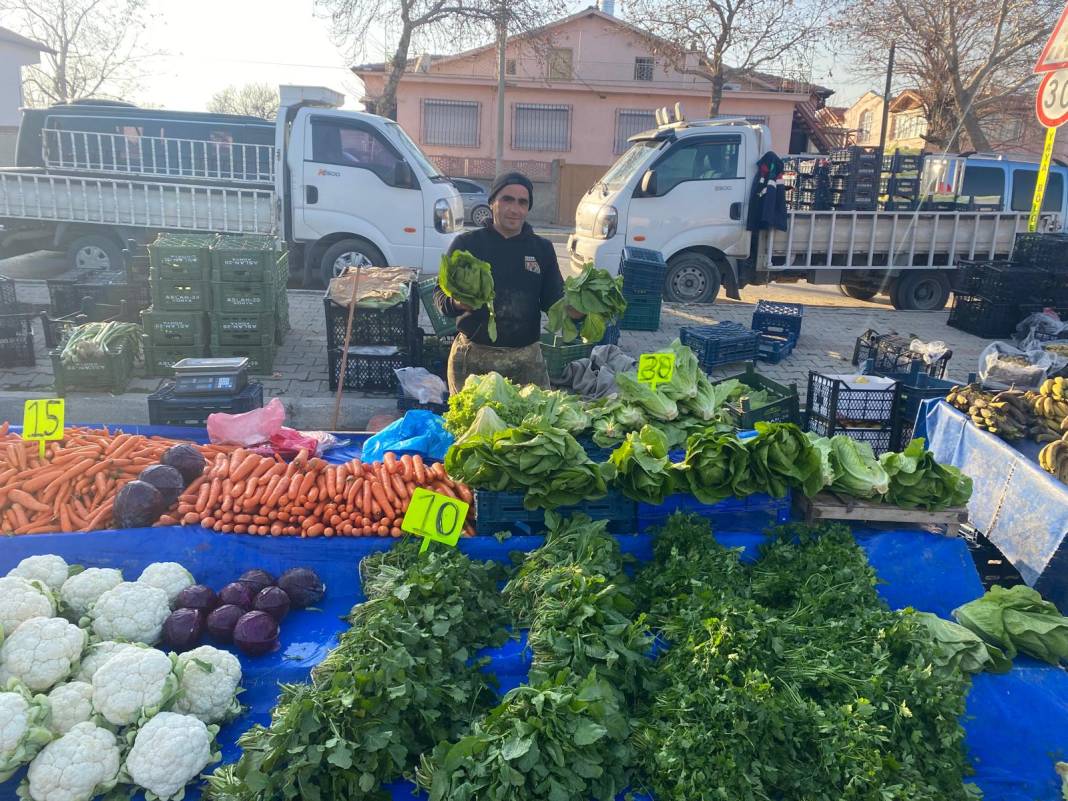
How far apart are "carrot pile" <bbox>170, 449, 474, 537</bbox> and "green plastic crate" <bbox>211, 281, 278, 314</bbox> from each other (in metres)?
4.19

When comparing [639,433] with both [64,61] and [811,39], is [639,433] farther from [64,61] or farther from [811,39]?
[64,61]

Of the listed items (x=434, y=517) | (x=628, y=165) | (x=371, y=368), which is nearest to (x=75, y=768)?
(x=434, y=517)

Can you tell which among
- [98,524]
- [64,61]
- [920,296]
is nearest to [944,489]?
[98,524]

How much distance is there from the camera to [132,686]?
2766 millimetres

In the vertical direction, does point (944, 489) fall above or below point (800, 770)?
above

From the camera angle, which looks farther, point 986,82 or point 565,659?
point 986,82

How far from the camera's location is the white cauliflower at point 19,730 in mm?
2541

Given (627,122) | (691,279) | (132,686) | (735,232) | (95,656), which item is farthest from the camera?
(627,122)

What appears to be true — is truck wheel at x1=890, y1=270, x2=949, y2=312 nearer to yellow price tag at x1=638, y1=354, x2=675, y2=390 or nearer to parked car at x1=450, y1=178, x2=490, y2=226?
yellow price tag at x1=638, y1=354, x2=675, y2=390

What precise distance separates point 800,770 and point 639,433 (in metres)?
1.76

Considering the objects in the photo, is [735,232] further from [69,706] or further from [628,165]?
[69,706]

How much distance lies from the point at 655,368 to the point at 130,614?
2714 millimetres

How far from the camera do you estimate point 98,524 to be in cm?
397

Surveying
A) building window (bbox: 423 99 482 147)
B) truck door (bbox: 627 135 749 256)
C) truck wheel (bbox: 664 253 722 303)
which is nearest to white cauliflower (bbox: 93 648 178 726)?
truck door (bbox: 627 135 749 256)
